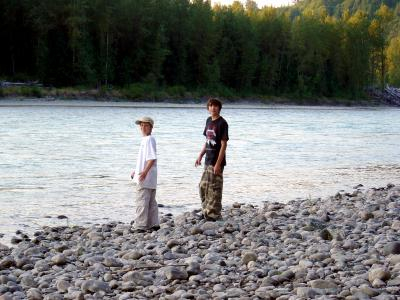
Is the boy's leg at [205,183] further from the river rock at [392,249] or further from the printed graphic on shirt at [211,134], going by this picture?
the river rock at [392,249]

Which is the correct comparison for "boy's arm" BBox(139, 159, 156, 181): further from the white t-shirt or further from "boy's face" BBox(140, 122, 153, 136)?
"boy's face" BBox(140, 122, 153, 136)

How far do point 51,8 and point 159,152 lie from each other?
62.5 metres

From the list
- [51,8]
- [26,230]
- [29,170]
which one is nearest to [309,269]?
[26,230]

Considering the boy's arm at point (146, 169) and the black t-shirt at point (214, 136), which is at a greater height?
the black t-shirt at point (214, 136)

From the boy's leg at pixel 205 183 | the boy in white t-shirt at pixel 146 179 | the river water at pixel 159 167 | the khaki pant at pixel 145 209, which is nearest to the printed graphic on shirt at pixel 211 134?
the boy's leg at pixel 205 183

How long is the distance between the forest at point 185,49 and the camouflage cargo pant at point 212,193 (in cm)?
7039

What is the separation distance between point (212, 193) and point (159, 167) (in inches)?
436

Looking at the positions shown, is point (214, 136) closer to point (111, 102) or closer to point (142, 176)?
point (142, 176)

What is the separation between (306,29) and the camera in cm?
12375

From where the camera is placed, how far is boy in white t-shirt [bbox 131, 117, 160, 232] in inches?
454

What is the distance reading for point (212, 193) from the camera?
12.3m

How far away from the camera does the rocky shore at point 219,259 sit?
303 inches

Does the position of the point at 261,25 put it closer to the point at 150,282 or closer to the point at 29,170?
the point at 29,170

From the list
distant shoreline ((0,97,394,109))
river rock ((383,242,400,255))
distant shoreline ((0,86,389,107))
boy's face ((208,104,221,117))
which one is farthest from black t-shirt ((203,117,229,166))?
distant shoreline ((0,86,389,107))
